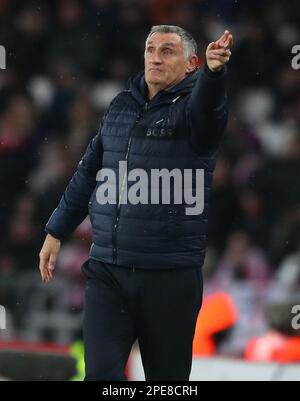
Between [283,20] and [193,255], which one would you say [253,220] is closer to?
[283,20]

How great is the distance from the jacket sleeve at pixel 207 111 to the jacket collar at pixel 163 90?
119 millimetres

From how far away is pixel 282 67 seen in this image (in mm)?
10133

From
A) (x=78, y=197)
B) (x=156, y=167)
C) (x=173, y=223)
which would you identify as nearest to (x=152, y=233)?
(x=173, y=223)

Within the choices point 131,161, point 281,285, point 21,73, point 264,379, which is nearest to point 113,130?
point 131,161

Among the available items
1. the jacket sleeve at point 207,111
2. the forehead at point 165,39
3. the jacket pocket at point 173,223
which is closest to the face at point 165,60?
the forehead at point 165,39

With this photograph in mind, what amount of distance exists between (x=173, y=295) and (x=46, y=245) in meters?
0.63

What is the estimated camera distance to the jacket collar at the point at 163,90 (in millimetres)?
4895

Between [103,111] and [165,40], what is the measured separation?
5.26 metres

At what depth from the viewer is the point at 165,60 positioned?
194 inches

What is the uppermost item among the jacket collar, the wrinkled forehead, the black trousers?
the wrinkled forehead

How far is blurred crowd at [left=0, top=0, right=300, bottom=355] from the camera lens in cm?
891

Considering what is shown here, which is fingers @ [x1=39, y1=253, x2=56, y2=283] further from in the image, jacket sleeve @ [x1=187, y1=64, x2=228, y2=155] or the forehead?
the forehead

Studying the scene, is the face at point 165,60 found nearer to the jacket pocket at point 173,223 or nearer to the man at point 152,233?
the man at point 152,233

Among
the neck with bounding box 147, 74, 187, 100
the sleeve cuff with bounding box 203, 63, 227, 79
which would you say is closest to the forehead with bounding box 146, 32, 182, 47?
the neck with bounding box 147, 74, 187, 100
